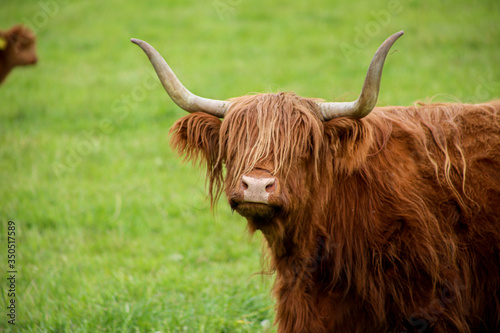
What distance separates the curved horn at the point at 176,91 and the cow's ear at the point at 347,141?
710 mm

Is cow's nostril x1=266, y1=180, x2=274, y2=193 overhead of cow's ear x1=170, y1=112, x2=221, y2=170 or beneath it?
beneath

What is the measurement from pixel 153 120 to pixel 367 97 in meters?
→ 6.40

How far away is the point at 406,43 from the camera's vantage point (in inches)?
408

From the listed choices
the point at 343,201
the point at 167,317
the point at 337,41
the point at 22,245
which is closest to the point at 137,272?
the point at 167,317

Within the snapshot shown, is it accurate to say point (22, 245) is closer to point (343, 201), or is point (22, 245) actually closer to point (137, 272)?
point (137, 272)

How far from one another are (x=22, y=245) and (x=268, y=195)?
382 centimetres

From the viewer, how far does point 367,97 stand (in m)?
2.71

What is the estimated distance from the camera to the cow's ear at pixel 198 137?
311cm

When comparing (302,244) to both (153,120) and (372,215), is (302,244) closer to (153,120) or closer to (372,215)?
(372,215)
